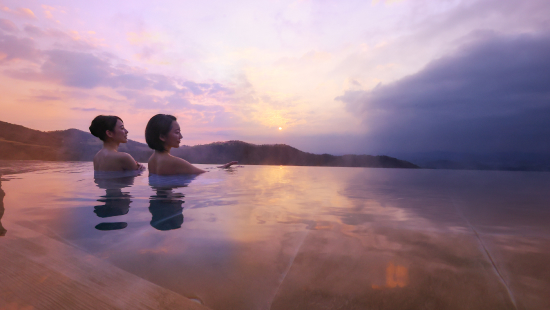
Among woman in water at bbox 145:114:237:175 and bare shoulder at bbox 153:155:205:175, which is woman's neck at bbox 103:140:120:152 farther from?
bare shoulder at bbox 153:155:205:175

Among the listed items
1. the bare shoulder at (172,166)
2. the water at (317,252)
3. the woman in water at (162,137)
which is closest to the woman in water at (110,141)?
the woman in water at (162,137)

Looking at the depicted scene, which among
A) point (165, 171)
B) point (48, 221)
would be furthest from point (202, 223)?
point (165, 171)

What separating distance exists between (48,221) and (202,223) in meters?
1.35

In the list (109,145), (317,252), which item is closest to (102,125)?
(109,145)

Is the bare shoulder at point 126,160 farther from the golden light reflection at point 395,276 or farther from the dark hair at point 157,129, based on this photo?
the golden light reflection at point 395,276

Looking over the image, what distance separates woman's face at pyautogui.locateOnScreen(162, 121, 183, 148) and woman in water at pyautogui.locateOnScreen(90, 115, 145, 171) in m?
1.29

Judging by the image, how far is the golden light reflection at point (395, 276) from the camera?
1.09 m

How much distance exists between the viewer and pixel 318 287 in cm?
107

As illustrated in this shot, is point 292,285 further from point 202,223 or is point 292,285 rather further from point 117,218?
point 117,218

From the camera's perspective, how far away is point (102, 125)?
19.8 ft

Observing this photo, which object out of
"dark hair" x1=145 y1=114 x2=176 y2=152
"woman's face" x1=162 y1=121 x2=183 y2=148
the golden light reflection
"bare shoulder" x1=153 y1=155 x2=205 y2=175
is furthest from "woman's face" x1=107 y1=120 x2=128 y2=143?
the golden light reflection

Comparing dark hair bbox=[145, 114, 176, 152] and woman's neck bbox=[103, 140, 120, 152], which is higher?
dark hair bbox=[145, 114, 176, 152]

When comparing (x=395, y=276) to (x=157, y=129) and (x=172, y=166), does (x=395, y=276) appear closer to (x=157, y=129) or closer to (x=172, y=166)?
(x=157, y=129)

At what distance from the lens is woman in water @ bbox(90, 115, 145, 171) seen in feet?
19.8
